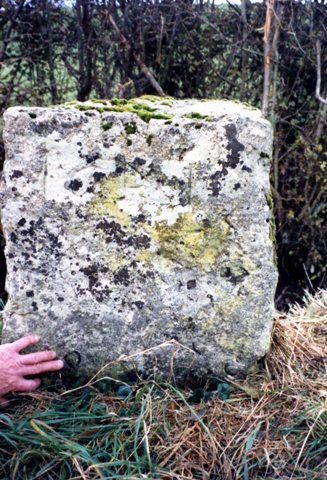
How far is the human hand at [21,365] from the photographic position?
97.0 inches

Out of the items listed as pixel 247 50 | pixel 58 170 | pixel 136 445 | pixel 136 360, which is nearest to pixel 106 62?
pixel 247 50

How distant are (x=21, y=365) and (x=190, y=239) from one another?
0.91 metres

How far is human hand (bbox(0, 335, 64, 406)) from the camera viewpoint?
2.46m

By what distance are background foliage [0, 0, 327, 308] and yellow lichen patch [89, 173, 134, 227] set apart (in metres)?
3.09

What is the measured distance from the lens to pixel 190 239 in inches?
99.6

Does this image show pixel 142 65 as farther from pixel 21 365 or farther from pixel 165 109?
pixel 21 365

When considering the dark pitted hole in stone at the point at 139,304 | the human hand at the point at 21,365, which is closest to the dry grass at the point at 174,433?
the human hand at the point at 21,365

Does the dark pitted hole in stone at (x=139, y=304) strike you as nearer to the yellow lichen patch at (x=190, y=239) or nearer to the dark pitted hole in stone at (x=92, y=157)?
the yellow lichen patch at (x=190, y=239)

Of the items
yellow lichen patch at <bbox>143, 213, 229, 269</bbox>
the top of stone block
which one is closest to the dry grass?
yellow lichen patch at <bbox>143, 213, 229, 269</bbox>

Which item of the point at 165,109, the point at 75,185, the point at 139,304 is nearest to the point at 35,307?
the point at 139,304

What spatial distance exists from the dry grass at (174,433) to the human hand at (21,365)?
82 mm

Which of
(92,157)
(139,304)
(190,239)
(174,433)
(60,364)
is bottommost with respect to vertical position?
(174,433)

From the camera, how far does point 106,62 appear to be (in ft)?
18.1

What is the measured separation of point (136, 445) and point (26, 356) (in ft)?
2.11
